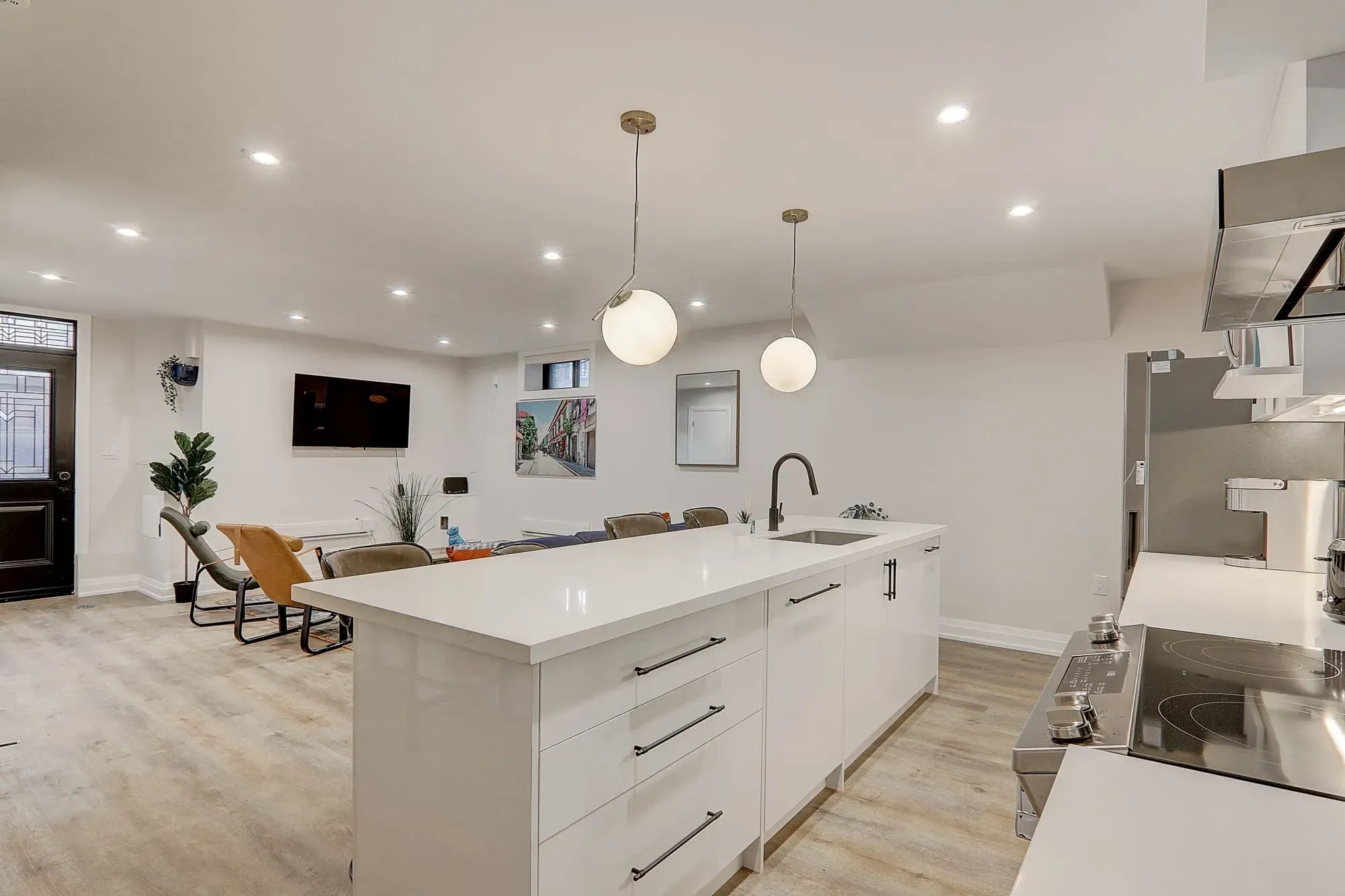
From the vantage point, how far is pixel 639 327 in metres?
2.43

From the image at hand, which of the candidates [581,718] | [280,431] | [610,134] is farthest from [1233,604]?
[280,431]

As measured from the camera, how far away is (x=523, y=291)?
487cm

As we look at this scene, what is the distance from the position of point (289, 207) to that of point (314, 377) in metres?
3.94

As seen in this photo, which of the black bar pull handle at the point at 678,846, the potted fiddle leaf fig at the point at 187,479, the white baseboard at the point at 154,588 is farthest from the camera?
the white baseboard at the point at 154,588

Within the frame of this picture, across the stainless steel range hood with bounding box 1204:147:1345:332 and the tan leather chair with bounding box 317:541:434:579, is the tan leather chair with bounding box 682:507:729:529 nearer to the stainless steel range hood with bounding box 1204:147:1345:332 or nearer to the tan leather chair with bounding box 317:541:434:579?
the tan leather chair with bounding box 317:541:434:579

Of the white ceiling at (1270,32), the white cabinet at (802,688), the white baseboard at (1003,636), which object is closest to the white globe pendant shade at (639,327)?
the white cabinet at (802,688)

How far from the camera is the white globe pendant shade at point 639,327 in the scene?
7.98 feet

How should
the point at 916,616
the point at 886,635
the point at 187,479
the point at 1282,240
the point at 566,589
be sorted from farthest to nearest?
1. the point at 187,479
2. the point at 916,616
3. the point at 886,635
4. the point at 566,589
5. the point at 1282,240

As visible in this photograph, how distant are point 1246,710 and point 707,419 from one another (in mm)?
5255

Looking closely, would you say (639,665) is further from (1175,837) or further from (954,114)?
(954,114)

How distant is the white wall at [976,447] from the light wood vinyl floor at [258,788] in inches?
32.1

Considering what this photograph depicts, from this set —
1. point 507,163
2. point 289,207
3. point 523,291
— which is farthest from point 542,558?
point 523,291

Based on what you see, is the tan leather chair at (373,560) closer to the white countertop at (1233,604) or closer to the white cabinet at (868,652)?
the white cabinet at (868,652)

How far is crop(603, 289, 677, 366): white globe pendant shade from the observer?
7.98 ft
